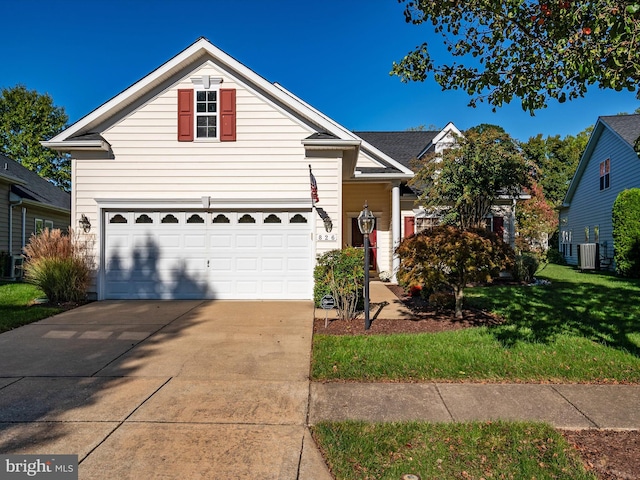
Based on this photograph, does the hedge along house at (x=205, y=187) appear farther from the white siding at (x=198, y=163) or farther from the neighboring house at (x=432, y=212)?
the neighboring house at (x=432, y=212)

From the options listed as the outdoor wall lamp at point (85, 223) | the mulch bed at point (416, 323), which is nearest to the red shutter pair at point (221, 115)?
the outdoor wall lamp at point (85, 223)

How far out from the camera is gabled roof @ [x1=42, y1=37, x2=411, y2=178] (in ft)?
31.7

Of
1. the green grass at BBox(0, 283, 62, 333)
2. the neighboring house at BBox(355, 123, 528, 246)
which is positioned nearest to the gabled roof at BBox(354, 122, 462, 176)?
the neighboring house at BBox(355, 123, 528, 246)

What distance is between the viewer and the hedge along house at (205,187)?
32.5 ft

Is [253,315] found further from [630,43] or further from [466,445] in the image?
[630,43]

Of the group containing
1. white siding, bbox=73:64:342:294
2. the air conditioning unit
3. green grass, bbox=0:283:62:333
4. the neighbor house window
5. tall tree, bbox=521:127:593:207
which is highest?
tall tree, bbox=521:127:593:207

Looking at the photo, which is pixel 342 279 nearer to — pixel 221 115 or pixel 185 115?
pixel 221 115

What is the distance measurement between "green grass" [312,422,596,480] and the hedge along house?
6.73m

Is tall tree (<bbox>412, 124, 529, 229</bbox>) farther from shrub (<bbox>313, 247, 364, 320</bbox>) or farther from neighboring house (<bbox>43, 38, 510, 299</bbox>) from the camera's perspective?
shrub (<bbox>313, 247, 364, 320</bbox>)

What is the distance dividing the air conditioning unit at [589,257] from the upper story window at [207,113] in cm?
1712

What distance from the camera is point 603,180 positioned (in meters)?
18.9

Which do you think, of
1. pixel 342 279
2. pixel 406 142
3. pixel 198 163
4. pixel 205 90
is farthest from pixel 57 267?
pixel 406 142

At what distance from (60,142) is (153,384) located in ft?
26.4

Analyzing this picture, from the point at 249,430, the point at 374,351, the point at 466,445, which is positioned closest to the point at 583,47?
the point at 466,445
